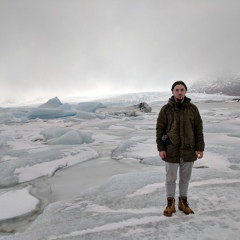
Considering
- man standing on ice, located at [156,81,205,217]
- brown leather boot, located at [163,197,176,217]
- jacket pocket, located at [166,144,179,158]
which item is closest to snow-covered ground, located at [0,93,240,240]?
brown leather boot, located at [163,197,176,217]

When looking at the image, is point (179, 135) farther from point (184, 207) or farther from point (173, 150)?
point (184, 207)

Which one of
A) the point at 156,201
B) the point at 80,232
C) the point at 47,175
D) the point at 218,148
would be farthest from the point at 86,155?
the point at 80,232

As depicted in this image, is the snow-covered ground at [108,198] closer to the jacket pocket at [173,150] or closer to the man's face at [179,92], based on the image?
the jacket pocket at [173,150]

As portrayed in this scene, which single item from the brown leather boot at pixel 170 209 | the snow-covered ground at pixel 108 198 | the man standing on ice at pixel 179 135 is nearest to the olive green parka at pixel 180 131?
the man standing on ice at pixel 179 135

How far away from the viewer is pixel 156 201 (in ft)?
12.3

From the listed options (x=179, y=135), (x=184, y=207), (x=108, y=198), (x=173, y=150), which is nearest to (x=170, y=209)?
(x=184, y=207)

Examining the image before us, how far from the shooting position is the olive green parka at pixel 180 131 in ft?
10.1

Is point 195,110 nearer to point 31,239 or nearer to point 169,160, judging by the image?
point 169,160

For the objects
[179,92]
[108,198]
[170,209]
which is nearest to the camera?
[179,92]

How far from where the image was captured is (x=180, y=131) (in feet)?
10.1

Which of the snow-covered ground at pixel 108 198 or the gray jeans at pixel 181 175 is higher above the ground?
the gray jeans at pixel 181 175

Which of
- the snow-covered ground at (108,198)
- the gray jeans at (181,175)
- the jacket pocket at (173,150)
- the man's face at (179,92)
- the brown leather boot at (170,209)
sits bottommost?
the snow-covered ground at (108,198)

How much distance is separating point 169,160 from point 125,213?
3.19ft

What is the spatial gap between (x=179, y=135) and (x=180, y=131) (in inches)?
2.2
